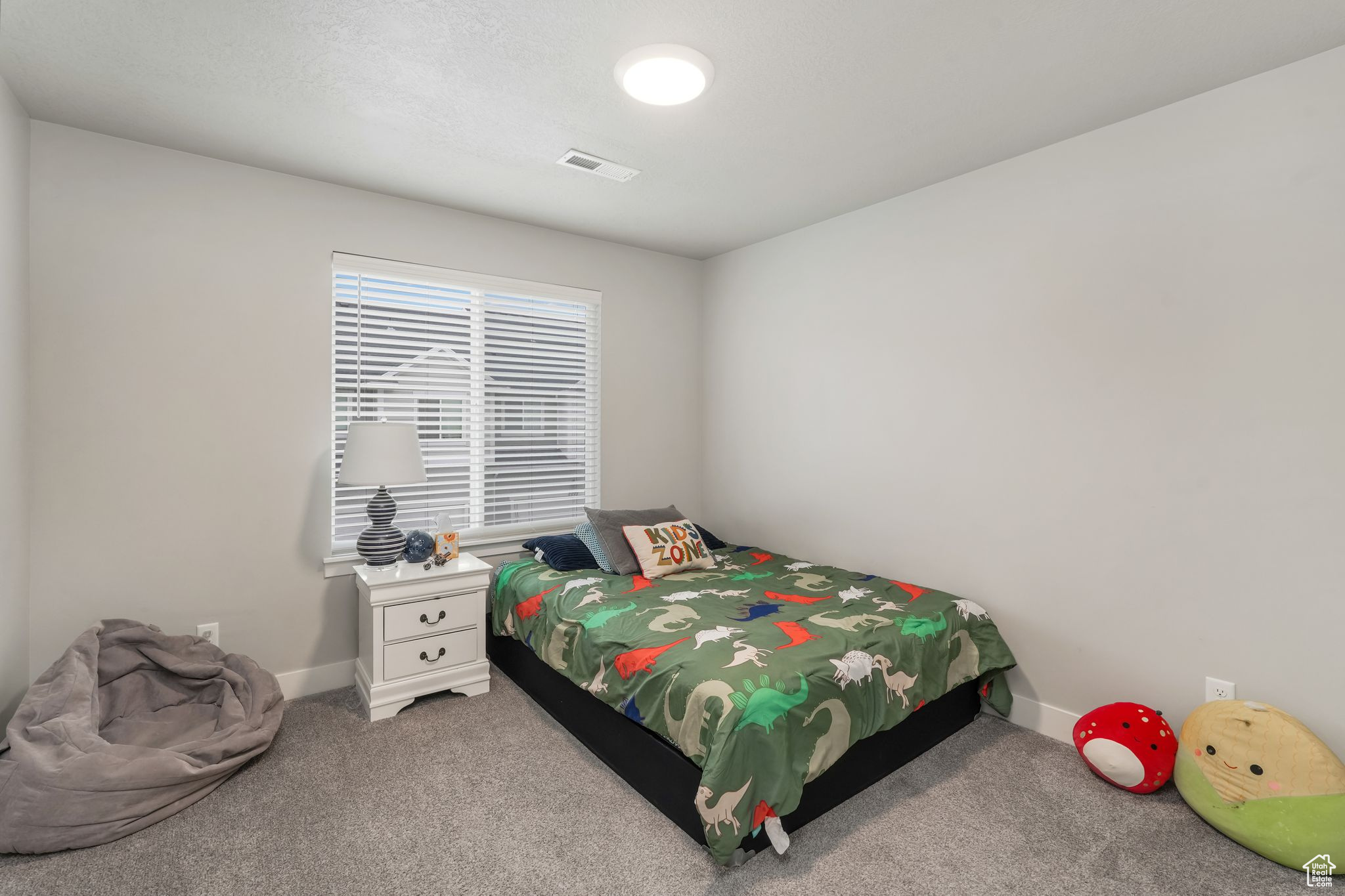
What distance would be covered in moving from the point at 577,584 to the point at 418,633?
0.76 meters

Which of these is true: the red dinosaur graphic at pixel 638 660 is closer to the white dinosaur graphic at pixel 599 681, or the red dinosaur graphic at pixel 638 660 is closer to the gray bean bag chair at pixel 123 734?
the white dinosaur graphic at pixel 599 681

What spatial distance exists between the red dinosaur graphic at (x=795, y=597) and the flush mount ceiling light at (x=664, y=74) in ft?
6.90

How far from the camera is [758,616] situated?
→ 2586 mm

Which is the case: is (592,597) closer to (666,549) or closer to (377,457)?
(666,549)

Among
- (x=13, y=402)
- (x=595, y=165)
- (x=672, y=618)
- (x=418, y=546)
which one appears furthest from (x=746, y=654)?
(x=13, y=402)

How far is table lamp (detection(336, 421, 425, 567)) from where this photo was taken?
2.82 metres

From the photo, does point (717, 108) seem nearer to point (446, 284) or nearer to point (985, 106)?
point (985, 106)

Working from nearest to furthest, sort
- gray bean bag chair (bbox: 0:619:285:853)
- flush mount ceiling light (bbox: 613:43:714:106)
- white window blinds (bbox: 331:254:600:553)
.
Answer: gray bean bag chair (bbox: 0:619:285:853), flush mount ceiling light (bbox: 613:43:714:106), white window blinds (bbox: 331:254:600:553)

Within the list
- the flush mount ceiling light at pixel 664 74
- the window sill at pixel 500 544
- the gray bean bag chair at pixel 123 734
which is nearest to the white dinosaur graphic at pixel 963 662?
the window sill at pixel 500 544

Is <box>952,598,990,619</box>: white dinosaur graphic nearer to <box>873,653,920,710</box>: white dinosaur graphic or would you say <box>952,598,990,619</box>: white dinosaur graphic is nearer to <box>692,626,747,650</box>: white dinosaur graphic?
<box>873,653,920,710</box>: white dinosaur graphic

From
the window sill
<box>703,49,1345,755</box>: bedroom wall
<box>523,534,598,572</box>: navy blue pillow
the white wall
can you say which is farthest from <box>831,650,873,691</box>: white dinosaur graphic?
the white wall

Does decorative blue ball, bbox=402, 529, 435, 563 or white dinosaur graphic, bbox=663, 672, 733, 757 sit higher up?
decorative blue ball, bbox=402, 529, 435, 563

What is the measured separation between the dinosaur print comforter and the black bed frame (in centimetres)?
8

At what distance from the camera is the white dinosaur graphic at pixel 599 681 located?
7.72 feet
